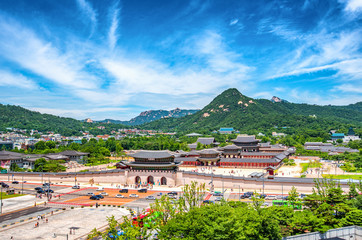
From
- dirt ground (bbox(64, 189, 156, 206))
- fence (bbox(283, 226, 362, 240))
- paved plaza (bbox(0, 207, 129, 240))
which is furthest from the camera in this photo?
dirt ground (bbox(64, 189, 156, 206))

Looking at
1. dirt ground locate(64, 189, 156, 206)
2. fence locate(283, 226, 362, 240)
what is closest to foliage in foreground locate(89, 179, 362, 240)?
fence locate(283, 226, 362, 240)

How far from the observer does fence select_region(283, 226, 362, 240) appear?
23.1 m

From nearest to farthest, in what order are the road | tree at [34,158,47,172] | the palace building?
the road
the palace building
tree at [34,158,47,172]

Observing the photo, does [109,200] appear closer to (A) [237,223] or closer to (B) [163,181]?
(B) [163,181]

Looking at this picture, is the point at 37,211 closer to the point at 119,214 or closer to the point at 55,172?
the point at 119,214

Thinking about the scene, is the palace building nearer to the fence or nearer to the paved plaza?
the paved plaza

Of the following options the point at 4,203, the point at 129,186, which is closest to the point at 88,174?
the point at 129,186

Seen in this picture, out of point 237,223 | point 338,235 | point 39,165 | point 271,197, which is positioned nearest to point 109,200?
point 271,197

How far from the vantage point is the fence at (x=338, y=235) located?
23.1 metres

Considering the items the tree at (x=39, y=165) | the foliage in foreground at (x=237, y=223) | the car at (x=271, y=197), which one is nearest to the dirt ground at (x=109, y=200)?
the foliage in foreground at (x=237, y=223)

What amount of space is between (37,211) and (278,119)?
562 ft

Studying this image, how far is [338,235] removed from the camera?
23891 millimetres

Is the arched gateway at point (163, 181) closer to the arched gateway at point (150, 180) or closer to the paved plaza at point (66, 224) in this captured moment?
the arched gateway at point (150, 180)

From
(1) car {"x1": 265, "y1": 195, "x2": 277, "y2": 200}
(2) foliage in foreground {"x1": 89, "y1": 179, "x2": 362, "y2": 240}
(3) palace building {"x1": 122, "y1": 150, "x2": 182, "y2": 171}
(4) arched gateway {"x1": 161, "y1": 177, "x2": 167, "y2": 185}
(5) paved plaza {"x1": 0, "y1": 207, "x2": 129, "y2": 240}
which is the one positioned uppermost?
(3) palace building {"x1": 122, "y1": 150, "x2": 182, "y2": 171}
